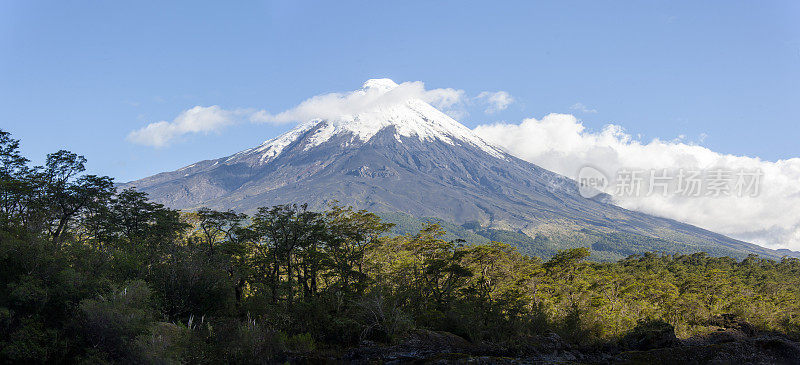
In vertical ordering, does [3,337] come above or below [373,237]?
below

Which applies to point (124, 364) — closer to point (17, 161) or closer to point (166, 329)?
point (166, 329)

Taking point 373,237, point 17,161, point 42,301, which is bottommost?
point 42,301

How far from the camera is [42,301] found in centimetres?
2066

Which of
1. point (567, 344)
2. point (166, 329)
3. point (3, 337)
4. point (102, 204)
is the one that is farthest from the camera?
point (102, 204)

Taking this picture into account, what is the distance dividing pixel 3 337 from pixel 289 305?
58.5 ft

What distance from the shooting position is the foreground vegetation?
69.7 feet

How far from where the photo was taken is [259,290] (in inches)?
1399

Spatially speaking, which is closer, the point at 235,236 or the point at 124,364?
the point at 124,364

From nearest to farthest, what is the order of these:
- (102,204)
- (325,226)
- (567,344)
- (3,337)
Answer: (3,337), (567,344), (102,204), (325,226)

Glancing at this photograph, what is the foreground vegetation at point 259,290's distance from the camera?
69.7 ft

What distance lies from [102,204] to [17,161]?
6.61 metres

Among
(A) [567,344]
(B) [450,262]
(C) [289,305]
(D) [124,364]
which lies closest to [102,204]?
(C) [289,305]

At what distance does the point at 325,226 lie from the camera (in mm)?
41188

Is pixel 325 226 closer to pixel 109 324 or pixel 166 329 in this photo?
pixel 166 329
